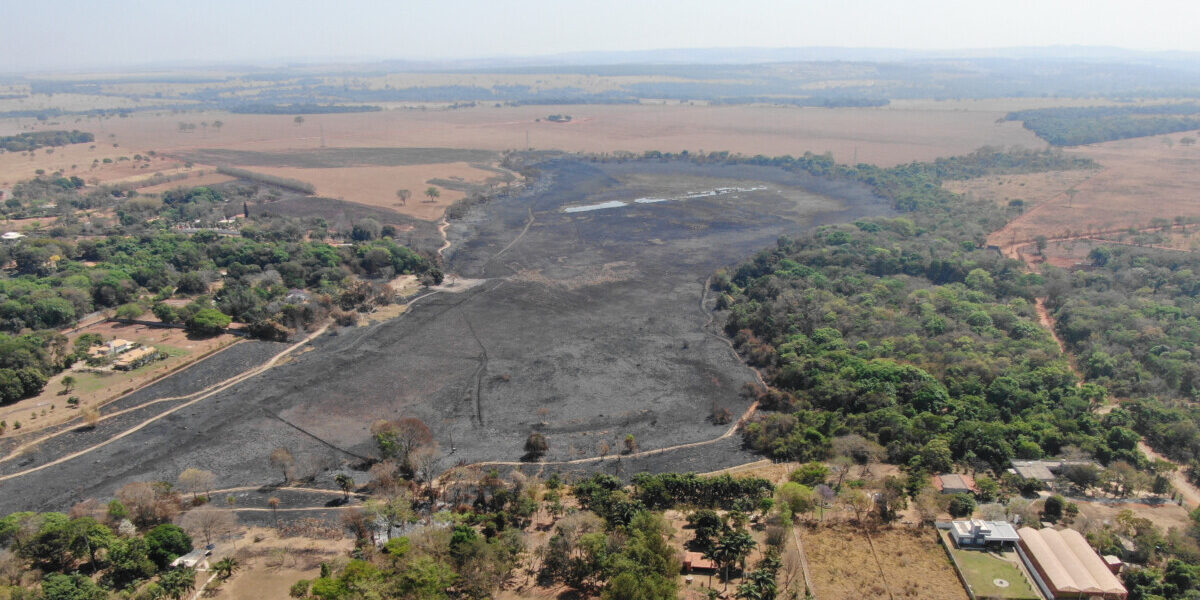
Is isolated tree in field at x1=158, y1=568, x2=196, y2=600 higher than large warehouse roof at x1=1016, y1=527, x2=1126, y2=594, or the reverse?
large warehouse roof at x1=1016, y1=527, x2=1126, y2=594

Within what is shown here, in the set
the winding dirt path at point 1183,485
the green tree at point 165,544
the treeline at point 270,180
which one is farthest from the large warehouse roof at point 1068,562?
the treeline at point 270,180

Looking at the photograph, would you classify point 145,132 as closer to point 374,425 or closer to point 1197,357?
point 374,425

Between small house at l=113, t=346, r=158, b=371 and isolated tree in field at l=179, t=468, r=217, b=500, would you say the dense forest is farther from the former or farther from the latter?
isolated tree in field at l=179, t=468, r=217, b=500

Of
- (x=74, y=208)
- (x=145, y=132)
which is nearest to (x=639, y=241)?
(x=74, y=208)

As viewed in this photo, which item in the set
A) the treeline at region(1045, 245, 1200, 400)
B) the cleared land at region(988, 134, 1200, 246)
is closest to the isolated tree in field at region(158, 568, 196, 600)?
the treeline at region(1045, 245, 1200, 400)

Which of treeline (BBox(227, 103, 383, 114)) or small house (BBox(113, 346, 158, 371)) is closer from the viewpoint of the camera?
small house (BBox(113, 346, 158, 371))

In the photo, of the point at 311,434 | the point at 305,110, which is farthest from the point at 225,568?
the point at 305,110
